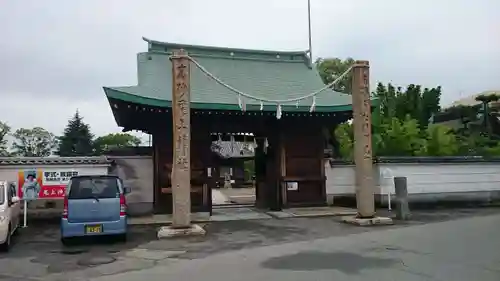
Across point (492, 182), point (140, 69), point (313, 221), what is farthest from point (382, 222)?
point (140, 69)

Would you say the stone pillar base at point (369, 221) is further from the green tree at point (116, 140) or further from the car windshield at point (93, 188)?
the green tree at point (116, 140)

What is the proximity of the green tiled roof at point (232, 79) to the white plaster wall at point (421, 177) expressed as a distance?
3.12m

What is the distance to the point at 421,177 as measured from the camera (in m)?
19.0

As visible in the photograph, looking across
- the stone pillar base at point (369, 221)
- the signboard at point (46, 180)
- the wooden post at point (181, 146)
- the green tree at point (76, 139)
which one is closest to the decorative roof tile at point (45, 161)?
the signboard at point (46, 180)

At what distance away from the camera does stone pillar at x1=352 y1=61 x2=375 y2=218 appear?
45.8ft

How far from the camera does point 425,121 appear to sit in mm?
33344

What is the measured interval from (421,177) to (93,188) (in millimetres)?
13448

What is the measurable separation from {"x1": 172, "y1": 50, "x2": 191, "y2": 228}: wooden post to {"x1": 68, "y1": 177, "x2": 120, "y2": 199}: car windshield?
160 centimetres

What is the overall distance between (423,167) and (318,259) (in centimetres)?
1214

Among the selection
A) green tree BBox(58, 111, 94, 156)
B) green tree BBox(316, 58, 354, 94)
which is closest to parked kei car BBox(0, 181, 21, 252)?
green tree BBox(316, 58, 354, 94)

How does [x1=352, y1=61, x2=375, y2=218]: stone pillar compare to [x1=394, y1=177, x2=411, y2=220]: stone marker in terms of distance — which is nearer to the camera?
[x1=352, y1=61, x2=375, y2=218]: stone pillar

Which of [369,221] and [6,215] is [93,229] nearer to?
[6,215]

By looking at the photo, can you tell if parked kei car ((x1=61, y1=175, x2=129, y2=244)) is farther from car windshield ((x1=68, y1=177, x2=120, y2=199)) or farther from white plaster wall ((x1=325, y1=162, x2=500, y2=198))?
white plaster wall ((x1=325, y1=162, x2=500, y2=198))

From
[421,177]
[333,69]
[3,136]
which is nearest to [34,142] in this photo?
[3,136]
